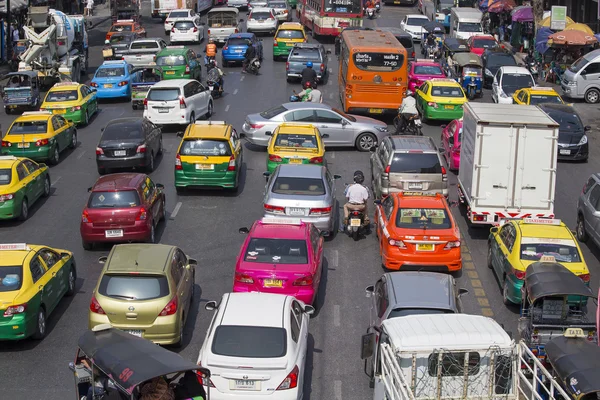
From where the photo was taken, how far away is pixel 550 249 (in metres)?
17.8

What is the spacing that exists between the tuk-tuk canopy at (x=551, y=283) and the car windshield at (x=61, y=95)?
21.1 meters

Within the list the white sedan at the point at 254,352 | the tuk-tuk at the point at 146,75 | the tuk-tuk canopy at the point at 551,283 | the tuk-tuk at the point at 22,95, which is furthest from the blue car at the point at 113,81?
the white sedan at the point at 254,352

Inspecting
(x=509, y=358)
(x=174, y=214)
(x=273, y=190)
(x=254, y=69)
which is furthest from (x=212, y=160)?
(x=254, y=69)

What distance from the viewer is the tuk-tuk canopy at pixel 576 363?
11.2 meters

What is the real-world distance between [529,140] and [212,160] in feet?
26.6

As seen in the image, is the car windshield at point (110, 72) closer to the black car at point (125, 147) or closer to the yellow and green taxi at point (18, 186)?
the black car at point (125, 147)

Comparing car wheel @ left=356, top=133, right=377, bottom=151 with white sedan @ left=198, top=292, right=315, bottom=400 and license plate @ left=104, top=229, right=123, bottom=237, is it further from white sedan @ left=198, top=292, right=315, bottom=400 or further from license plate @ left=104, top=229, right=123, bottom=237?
white sedan @ left=198, top=292, right=315, bottom=400

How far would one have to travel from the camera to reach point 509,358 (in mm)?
11469

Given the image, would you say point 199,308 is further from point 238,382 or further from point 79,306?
point 238,382

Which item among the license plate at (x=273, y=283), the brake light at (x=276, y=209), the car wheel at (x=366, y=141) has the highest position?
the brake light at (x=276, y=209)

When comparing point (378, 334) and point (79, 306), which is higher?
point (378, 334)

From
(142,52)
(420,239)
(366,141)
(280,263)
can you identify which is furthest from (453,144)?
(142,52)

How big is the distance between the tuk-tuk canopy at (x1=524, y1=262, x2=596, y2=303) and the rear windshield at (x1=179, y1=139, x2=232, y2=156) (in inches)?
402

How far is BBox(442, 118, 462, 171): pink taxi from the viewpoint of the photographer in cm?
2669
